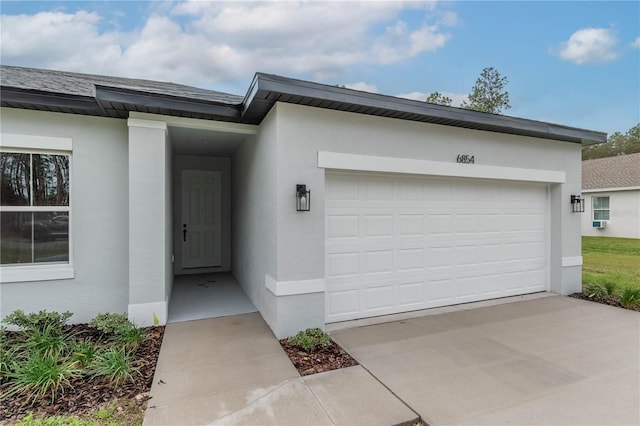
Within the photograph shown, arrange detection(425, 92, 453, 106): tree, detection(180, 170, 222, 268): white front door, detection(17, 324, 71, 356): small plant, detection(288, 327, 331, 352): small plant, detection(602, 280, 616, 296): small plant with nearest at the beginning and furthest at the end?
1. detection(17, 324, 71, 356): small plant
2. detection(288, 327, 331, 352): small plant
3. detection(602, 280, 616, 296): small plant
4. detection(180, 170, 222, 268): white front door
5. detection(425, 92, 453, 106): tree

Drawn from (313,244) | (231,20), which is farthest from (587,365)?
(231,20)

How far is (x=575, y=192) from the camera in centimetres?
635

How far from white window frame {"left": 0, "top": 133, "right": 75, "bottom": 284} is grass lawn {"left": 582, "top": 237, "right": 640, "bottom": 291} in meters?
9.70

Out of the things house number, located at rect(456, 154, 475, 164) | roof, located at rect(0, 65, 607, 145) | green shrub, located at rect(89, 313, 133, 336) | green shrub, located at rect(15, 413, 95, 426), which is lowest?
green shrub, located at rect(15, 413, 95, 426)

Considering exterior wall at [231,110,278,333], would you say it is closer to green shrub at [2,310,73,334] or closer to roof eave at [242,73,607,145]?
roof eave at [242,73,607,145]

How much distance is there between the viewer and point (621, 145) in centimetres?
2994

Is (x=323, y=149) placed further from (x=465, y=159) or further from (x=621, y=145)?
(x=621, y=145)

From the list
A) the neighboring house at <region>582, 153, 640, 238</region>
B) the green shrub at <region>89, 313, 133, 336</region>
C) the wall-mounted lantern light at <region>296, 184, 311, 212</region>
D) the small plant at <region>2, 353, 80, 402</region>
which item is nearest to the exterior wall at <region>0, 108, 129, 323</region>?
the green shrub at <region>89, 313, 133, 336</region>

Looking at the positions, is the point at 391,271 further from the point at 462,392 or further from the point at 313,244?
the point at 462,392

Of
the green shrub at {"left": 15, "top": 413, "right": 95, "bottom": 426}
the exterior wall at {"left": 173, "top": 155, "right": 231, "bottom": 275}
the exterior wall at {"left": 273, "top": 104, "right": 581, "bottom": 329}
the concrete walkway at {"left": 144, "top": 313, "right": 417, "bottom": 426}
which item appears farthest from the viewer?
the exterior wall at {"left": 173, "top": 155, "right": 231, "bottom": 275}

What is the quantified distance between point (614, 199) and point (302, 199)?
19134 millimetres

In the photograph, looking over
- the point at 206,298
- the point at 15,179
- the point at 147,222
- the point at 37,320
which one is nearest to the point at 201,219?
the point at 206,298

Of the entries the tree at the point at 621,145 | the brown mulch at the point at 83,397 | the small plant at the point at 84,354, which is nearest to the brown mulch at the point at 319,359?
the brown mulch at the point at 83,397

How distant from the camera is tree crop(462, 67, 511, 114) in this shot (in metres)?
18.5
